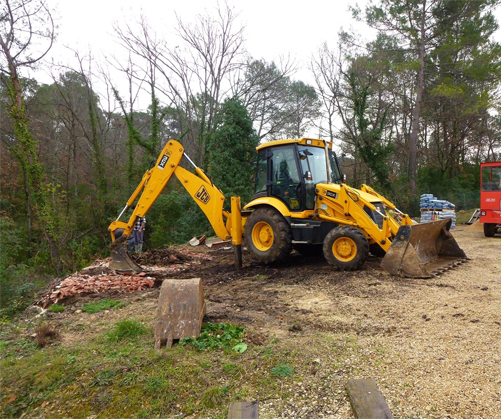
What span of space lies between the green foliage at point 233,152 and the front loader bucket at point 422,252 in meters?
10.7

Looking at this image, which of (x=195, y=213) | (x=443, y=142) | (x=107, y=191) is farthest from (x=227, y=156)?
(x=443, y=142)

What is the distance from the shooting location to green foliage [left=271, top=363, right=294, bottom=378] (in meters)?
3.07

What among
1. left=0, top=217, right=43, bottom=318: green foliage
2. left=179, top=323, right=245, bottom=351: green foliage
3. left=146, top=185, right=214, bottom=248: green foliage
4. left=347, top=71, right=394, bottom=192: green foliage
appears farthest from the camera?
left=347, top=71, right=394, bottom=192: green foliage

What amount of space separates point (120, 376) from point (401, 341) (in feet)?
8.75

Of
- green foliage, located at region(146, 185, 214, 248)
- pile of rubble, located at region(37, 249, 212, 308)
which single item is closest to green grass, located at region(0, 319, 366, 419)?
pile of rubble, located at region(37, 249, 212, 308)

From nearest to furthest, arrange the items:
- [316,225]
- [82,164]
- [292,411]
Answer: [292,411], [316,225], [82,164]

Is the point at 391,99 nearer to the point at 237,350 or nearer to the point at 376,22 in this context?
the point at 376,22

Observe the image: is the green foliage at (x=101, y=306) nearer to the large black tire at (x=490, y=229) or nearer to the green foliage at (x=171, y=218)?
the green foliage at (x=171, y=218)

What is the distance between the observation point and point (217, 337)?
12.5ft

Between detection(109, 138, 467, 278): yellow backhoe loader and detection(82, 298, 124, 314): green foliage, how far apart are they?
224 cm

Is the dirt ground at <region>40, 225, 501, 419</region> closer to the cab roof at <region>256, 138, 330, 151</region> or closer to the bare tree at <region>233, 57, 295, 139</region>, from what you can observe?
the cab roof at <region>256, 138, 330, 151</region>

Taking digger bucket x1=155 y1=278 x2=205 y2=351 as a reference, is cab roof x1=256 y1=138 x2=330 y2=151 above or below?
above

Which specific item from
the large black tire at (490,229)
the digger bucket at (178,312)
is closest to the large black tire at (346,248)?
the digger bucket at (178,312)

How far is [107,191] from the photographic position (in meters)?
21.6
